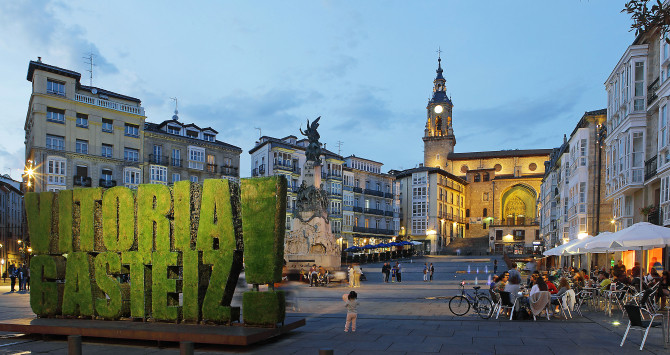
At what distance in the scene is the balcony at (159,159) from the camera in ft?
194

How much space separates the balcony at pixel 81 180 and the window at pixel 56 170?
1.22 meters

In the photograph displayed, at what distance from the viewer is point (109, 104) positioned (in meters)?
56.0

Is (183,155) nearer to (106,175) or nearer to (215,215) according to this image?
(106,175)

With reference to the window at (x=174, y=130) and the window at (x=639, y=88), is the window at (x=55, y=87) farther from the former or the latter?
the window at (x=639, y=88)

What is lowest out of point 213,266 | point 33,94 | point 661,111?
point 213,266

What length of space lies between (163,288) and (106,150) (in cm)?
4645

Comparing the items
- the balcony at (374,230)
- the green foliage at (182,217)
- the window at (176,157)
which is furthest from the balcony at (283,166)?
the green foliage at (182,217)

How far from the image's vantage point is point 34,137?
164ft

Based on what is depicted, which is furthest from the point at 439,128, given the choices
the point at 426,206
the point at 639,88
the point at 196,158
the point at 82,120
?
the point at 639,88

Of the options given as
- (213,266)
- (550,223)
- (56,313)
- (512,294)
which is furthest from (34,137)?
(550,223)

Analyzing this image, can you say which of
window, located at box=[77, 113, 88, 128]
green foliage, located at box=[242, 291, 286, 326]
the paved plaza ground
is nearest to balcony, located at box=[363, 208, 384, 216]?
window, located at box=[77, 113, 88, 128]

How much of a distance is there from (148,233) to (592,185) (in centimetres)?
3786

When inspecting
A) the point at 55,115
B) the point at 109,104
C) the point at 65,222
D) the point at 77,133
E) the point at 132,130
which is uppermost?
the point at 109,104

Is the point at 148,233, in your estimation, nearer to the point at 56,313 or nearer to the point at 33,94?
the point at 56,313
